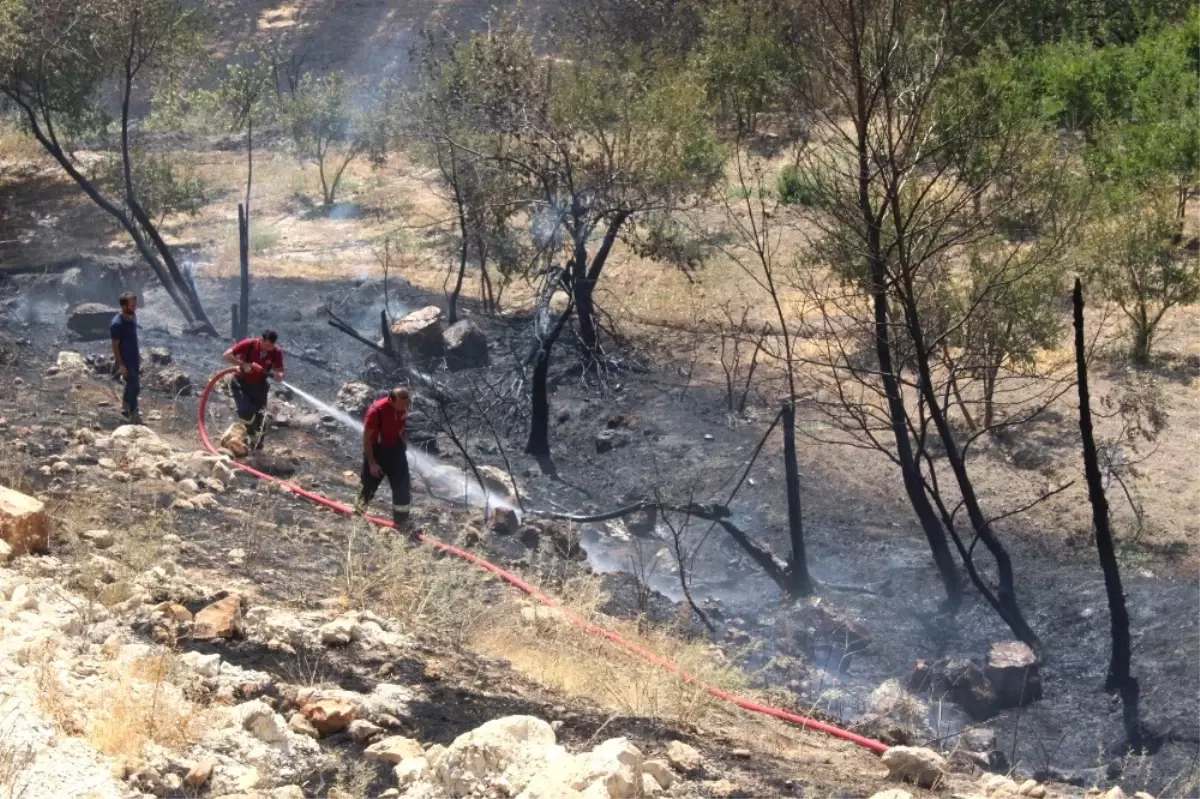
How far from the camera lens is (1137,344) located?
16984mm

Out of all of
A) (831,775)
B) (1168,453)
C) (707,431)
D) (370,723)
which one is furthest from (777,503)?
(370,723)

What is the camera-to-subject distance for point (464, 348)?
1788 cm

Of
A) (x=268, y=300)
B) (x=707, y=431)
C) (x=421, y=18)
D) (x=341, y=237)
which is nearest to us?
(x=707, y=431)

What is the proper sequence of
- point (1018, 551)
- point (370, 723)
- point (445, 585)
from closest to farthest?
point (370, 723)
point (445, 585)
point (1018, 551)

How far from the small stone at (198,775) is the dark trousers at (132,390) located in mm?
7613

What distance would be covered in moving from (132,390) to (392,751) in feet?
25.1

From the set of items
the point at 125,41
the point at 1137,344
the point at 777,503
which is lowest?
the point at 777,503

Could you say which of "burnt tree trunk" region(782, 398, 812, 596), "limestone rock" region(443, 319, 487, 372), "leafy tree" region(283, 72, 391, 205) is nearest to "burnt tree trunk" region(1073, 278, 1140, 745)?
"burnt tree trunk" region(782, 398, 812, 596)

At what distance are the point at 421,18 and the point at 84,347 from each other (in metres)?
37.0

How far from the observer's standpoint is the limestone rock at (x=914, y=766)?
19.0ft

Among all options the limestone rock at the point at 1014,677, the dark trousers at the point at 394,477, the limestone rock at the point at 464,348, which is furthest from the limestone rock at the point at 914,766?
the limestone rock at the point at 464,348

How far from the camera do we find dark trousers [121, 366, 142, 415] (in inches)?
462

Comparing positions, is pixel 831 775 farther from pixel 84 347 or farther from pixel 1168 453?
pixel 84 347

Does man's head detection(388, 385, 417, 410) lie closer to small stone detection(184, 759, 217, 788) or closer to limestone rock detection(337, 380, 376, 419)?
small stone detection(184, 759, 217, 788)
